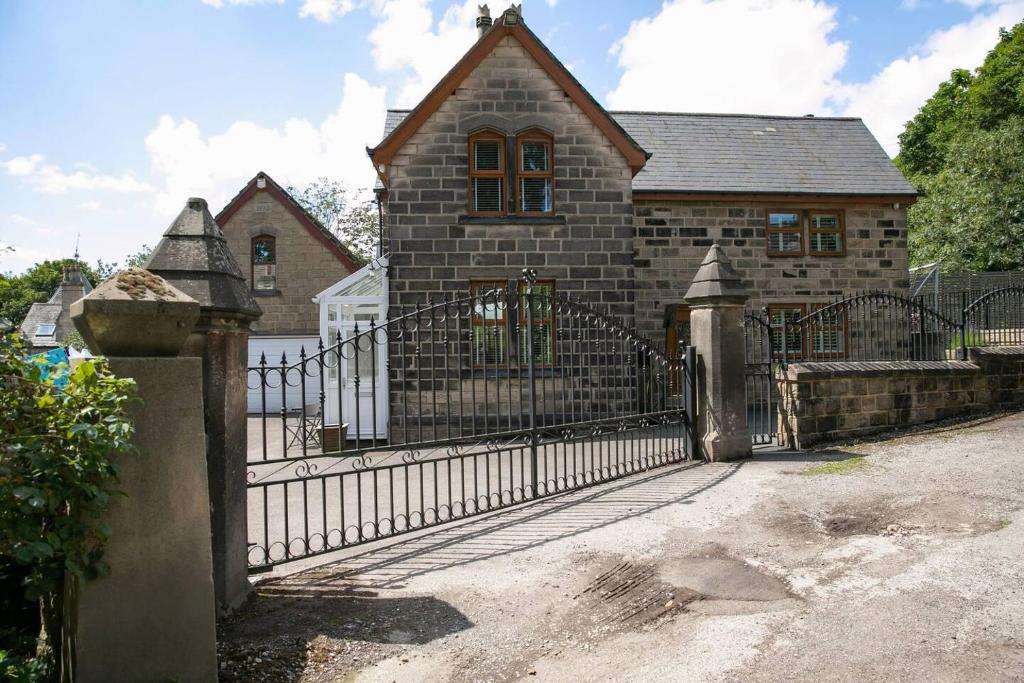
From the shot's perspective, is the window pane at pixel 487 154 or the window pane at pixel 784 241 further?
the window pane at pixel 784 241

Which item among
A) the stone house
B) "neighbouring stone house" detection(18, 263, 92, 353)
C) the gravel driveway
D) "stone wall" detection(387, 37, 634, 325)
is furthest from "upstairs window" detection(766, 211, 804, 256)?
"neighbouring stone house" detection(18, 263, 92, 353)

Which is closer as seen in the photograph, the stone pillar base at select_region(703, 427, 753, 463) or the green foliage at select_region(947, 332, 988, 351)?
the stone pillar base at select_region(703, 427, 753, 463)

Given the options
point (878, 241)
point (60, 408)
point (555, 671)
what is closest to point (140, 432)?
point (60, 408)

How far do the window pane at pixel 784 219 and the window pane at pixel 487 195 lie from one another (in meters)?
6.88

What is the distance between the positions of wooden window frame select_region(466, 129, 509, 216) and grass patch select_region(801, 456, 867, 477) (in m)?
7.42

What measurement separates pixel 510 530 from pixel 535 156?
8.77 m

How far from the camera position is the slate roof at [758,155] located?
1587cm

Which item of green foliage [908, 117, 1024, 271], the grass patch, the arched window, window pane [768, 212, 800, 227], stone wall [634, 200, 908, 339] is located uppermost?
green foliage [908, 117, 1024, 271]

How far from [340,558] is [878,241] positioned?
1519 cm

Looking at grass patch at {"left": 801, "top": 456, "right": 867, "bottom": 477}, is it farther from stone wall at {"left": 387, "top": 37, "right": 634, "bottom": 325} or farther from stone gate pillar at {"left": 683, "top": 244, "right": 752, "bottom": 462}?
stone wall at {"left": 387, "top": 37, "right": 634, "bottom": 325}

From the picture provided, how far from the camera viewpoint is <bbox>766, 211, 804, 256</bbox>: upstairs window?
16000 mm

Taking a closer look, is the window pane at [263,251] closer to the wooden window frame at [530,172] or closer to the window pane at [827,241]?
the wooden window frame at [530,172]

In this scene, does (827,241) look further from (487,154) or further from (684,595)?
(684,595)

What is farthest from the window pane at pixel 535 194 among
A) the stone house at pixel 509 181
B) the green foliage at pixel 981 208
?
the green foliage at pixel 981 208
